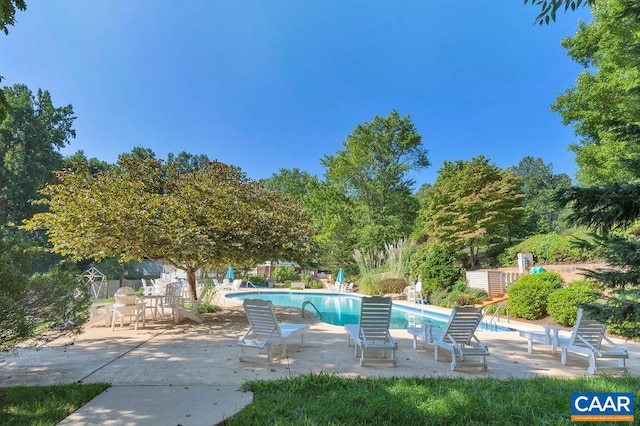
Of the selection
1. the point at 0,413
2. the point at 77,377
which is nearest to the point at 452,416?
the point at 0,413

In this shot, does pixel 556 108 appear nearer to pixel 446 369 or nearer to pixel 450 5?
pixel 450 5

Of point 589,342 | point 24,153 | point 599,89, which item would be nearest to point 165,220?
point 589,342

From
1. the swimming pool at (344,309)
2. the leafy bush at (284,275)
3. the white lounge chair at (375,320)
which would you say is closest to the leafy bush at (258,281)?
the leafy bush at (284,275)

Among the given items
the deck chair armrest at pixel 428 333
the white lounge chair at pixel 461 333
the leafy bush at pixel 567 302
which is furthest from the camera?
the leafy bush at pixel 567 302

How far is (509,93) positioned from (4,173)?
116 ft

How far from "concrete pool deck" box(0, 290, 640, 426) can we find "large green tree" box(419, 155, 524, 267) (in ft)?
47.5

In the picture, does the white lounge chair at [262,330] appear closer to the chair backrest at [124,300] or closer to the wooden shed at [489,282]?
the chair backrest at [124,300]

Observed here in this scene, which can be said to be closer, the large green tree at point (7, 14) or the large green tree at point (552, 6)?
the large green tree at point (552, 6)

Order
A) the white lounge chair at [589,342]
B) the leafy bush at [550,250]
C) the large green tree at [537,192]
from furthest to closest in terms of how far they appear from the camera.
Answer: the large green tree at [537,192] → the leafy bush at [550,250] → the white lounge chair at [589,342]

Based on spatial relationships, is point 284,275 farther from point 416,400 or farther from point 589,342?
point 416,400

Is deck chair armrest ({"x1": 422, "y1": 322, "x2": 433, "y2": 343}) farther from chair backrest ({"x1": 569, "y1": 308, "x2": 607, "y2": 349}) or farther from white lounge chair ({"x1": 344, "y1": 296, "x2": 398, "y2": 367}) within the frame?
chair backrest ({"x1": 569, "y1": 308, "x2": 607, "y2": 349})

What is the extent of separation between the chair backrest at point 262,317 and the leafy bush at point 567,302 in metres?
7.51

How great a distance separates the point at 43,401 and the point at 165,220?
4212mm

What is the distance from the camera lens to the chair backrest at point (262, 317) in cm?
526
